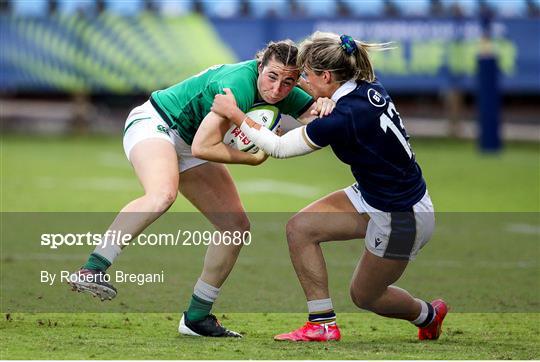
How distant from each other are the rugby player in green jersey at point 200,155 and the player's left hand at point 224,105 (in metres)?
0.05

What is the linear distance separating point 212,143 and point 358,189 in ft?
3.20

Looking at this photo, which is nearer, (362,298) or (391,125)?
(391,125)

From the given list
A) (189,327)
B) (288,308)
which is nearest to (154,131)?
(189,327)

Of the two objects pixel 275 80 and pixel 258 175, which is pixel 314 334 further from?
pixel 258 175

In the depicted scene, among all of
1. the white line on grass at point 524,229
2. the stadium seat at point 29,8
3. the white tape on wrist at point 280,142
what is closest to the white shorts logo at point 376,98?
the white tape on wrist at point 280,142

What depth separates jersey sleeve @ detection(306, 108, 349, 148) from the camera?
264 inches

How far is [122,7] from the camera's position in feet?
78.5

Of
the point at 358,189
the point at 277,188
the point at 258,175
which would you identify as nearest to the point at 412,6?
the point at 258,175

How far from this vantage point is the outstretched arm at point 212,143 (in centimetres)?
691

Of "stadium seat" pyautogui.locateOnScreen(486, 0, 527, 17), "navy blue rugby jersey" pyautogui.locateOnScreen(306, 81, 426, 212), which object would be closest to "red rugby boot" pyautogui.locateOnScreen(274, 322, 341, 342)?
"navy blue rugby jersey" pyautogui.locateOnScreen(306, 81, 426, 212)

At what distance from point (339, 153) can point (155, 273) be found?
11.2ft

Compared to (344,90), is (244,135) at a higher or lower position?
lower

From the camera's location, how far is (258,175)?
17.2 metres

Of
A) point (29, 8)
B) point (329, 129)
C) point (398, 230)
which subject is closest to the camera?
point (329, 129)
